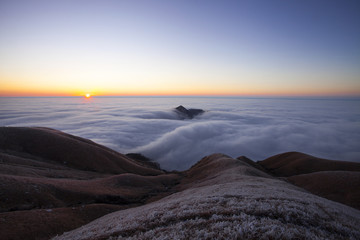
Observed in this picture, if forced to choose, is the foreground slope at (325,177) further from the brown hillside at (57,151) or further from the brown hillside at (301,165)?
the brown hillside at (57,151)

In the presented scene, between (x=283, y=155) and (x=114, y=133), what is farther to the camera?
(x=114, y=133)

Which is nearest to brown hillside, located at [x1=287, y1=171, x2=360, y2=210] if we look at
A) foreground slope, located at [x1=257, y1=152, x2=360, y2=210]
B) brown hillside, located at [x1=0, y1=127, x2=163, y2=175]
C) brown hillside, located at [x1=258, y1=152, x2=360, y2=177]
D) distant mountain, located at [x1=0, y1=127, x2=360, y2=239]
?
foreground slope, located at [x1=257, y1=152, x2=360, y2=210]

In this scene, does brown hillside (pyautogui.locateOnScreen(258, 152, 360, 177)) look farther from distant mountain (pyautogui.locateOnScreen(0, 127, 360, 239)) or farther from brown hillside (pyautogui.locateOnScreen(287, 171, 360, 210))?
brown hillside (pyautogui.locateOnScreen(287, 171, 360, 210))

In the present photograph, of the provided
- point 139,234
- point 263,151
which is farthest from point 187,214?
point 263,151

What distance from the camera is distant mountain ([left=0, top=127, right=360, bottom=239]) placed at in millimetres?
6516

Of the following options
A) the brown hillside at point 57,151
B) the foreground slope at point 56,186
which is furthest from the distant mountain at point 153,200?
the brown hillside at point 57,151

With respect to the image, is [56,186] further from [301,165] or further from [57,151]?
[301,165]

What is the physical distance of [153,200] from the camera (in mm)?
28859

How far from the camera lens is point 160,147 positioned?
351ft

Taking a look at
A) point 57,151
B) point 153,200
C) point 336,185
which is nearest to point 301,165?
point 336,185

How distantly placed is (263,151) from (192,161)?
45.9m

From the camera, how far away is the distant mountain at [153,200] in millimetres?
6516

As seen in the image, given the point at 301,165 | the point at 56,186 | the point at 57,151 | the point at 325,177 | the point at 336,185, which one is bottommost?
the point at 301,165

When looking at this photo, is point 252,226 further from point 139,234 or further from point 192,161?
point 192,161
